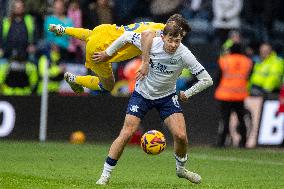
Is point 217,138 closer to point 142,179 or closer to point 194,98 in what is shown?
point 194,98

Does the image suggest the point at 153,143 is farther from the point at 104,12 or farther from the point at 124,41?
the point at 104,12

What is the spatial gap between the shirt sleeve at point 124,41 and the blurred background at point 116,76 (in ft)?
26.0

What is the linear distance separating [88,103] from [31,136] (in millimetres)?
1345

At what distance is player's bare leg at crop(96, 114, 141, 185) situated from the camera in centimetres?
1448

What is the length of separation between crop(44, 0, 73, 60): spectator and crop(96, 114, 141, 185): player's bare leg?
10.1m

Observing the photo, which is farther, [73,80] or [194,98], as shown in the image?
[194,98]

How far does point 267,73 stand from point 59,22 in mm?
4707

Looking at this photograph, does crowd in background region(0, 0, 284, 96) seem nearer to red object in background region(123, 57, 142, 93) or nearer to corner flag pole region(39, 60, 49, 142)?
red object in background region(123, 57, 142, 93)

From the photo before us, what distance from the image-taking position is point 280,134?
2272cm

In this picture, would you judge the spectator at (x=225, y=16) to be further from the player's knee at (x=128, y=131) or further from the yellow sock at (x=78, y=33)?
the player's knee at (x=128, y=131)

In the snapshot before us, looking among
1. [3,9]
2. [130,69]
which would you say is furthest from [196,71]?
[3,9]

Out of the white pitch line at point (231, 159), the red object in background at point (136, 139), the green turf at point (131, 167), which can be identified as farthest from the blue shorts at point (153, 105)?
the red object in background at point (136, 139)

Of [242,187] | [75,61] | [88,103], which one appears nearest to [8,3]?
[75,61]

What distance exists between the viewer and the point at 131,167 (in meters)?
18.1
